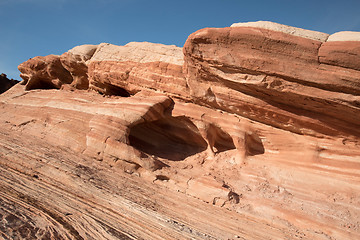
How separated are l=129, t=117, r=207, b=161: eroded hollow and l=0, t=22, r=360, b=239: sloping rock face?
0.15ft

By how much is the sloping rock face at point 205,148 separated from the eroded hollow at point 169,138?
0.05 meters

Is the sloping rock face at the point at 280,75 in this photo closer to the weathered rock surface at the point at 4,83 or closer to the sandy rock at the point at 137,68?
the sandy rock at the point at 137,68

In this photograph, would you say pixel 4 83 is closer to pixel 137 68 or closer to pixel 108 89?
pixel 108 89

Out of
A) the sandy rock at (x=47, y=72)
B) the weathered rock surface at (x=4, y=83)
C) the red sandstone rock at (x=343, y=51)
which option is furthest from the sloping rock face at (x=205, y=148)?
the weathered rock surface at (x=4, y=83)

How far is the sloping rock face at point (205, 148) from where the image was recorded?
16.3ft

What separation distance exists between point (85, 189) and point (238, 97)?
212 inches

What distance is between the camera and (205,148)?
898 centimetres

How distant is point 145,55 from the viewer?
32.5 ft

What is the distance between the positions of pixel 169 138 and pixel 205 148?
1.56m

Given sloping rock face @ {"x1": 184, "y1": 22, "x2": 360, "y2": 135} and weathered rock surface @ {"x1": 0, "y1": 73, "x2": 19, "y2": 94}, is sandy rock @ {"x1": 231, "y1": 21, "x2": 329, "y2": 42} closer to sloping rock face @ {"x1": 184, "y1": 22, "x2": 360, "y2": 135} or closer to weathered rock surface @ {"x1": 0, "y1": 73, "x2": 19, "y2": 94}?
sloping rock face @ {"x1": 184, "y1": 22, "x2": 360, "y2": 135}

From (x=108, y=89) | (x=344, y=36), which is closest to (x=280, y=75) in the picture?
(x=344, y=36)

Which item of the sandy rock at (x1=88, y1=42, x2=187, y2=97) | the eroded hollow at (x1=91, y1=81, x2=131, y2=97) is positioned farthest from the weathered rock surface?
the sandy rock at (x1=88, y1=42, x2=187, y2=97)

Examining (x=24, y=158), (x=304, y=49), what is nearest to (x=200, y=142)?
(x=304, y=49)

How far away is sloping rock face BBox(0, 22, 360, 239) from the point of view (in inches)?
195
